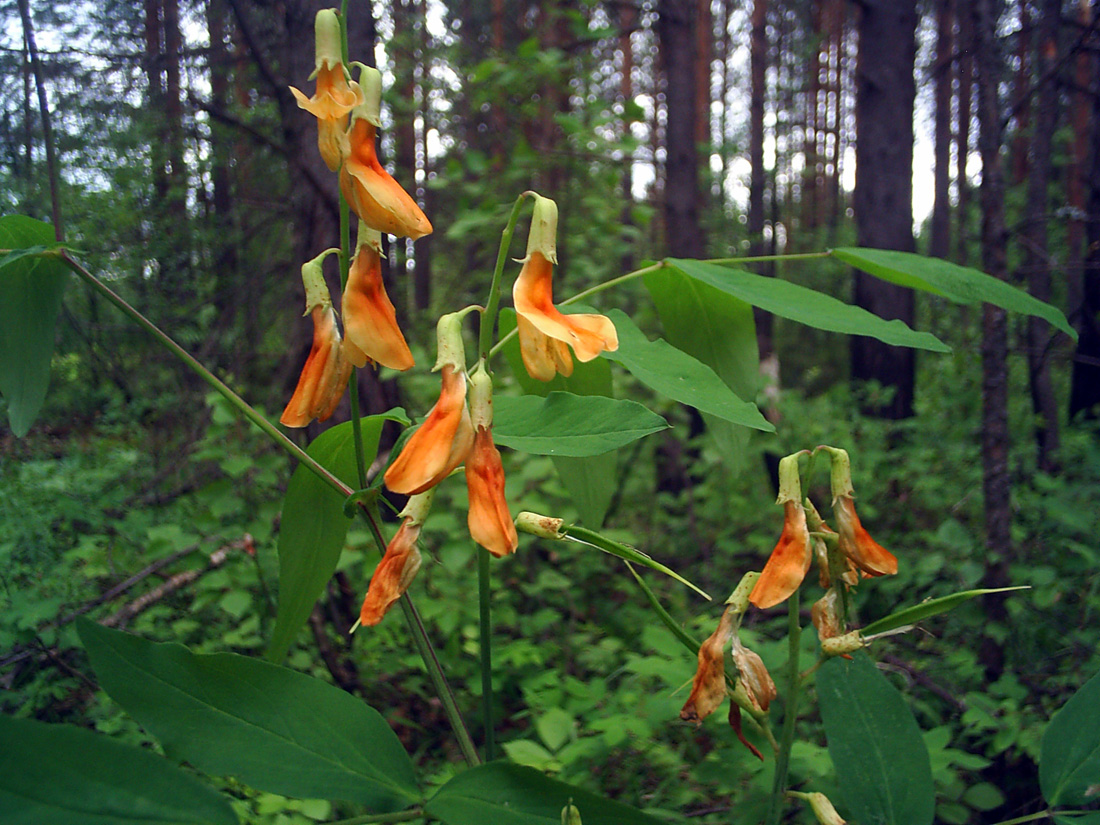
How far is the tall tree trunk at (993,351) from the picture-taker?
176cm

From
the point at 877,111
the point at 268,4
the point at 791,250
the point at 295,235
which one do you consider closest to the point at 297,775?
the point at 295,235

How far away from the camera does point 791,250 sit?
1772 centimetres

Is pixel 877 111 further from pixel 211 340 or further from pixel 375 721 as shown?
pixel 375 721

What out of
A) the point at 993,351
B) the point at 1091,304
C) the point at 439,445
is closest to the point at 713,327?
the point at 439,445

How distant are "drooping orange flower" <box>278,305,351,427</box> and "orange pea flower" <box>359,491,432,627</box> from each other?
0.14 meters

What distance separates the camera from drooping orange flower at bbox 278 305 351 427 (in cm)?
66

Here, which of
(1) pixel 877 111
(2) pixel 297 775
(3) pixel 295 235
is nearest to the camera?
(2) pixel 297 775

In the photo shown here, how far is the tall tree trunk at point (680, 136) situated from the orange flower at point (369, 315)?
370 centimetres

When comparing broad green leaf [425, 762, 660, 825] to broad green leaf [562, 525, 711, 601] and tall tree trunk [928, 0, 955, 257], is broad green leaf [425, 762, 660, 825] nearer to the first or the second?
broad green leaf [562, 525, 711, 601]

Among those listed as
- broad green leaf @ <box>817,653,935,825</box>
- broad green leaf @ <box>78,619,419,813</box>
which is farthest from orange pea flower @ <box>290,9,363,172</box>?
broad green leaf @ <box>817,653,935,825</box>

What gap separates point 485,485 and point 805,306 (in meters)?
0.43

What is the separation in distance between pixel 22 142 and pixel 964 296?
5.09ft

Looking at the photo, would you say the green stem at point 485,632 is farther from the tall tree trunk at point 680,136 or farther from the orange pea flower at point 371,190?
the tall tree trunk at point 680,136

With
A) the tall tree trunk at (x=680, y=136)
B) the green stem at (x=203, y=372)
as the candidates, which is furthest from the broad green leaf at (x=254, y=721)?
the tall tree trunk at (x=680, y=136)
